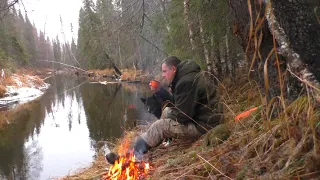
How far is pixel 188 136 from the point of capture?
3.89 meters

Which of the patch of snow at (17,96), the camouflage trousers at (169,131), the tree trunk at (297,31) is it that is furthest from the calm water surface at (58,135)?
the tree trunk at (297,31)

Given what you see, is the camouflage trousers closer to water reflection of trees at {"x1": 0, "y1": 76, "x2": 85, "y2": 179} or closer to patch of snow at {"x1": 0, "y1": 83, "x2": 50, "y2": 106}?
water reflection of trees at {"x1": 0, "y1": 76, "x2": 85, "y2": 179}

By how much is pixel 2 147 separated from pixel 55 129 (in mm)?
2447

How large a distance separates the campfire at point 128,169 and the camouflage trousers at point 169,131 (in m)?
0.39

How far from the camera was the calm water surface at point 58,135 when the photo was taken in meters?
7.07

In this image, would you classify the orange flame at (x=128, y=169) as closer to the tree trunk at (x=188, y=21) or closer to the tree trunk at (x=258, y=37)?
the tree trunk at (x=258, y=37)

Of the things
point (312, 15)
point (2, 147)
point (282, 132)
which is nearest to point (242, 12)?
point (312, 15)

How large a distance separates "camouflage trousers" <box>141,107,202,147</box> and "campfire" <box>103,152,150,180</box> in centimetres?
39

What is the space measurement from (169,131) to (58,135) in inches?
275

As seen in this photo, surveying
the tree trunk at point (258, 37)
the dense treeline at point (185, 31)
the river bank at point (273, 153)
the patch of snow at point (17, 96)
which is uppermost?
the dense treeline at point (185, 31)

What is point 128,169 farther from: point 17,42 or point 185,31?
point 17,42

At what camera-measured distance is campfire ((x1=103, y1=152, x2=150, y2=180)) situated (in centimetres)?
330

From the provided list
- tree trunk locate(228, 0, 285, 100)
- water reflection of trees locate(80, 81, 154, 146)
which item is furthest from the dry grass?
tree trunk locate(228, 0, 285, 100)

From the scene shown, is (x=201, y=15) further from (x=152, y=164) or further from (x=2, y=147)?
(x=2, y=147)
